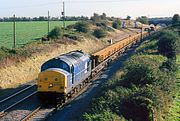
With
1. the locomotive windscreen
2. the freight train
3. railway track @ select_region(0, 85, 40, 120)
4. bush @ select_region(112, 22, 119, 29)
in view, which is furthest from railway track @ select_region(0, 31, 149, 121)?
bush @ select_region(112, 22, 119, 29)

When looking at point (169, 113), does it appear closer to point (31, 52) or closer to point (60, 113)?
point (60, 113)

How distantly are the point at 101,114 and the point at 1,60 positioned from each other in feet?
67.0

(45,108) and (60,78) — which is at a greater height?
(60,78)

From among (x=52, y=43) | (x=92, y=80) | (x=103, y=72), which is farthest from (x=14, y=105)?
(x=52, y=43)

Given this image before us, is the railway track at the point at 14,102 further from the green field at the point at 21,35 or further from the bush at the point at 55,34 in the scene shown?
the bush at the point at 55,34

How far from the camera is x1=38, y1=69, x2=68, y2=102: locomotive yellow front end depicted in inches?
990

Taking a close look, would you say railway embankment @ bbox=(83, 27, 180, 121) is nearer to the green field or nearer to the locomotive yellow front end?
the locomotive yellow front end

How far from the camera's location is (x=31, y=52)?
143 feet

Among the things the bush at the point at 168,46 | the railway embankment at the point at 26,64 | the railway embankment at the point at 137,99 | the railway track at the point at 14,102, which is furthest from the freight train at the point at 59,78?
the bush at the point at 168,46

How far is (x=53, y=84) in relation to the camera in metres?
25.3

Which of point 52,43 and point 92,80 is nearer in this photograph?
point 92,80

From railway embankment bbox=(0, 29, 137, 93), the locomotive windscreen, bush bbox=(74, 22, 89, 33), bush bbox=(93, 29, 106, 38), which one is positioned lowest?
railway embankment bbox=(0, 29, 137, 93)

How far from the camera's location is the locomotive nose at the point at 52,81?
25125 millimetres

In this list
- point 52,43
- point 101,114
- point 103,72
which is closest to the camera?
point 101,114
